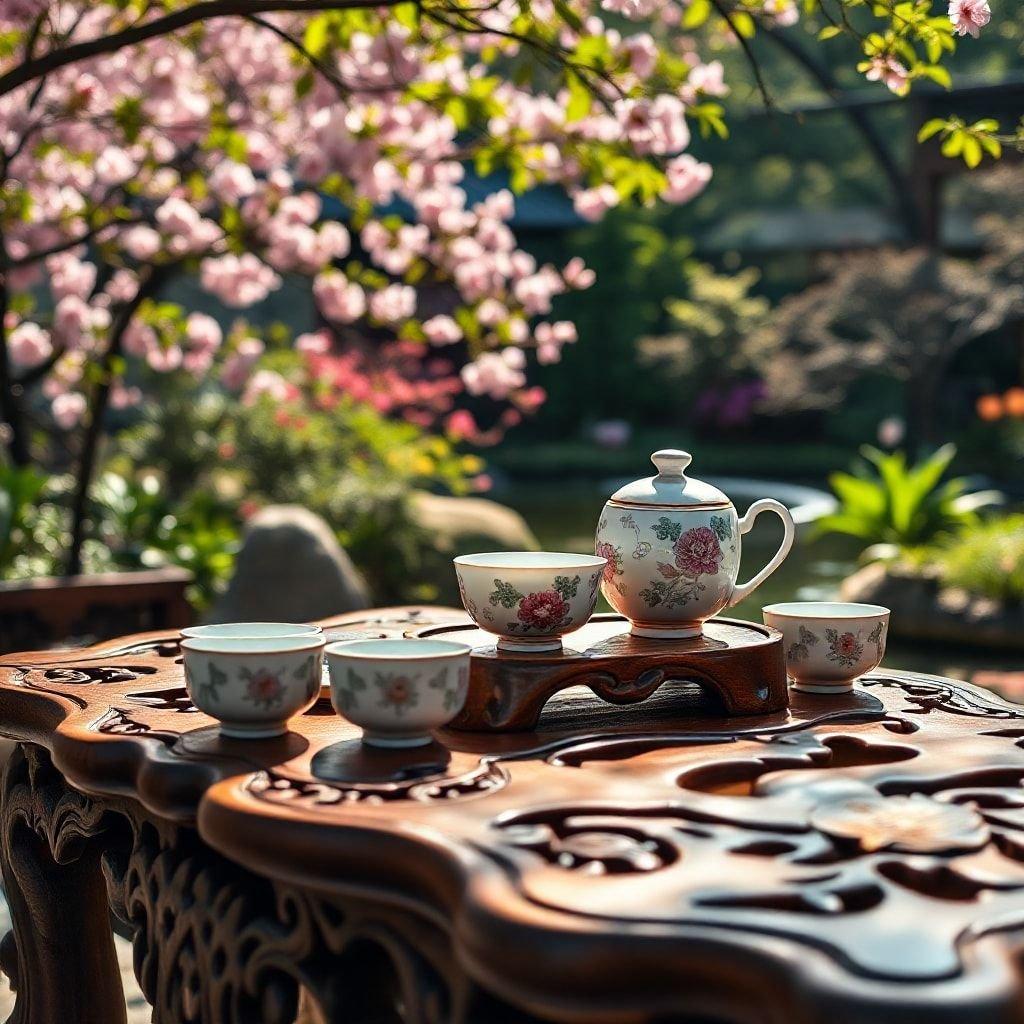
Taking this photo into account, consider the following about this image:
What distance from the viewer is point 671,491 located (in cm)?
221

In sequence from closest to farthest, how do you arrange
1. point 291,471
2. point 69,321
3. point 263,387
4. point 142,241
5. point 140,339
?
point 142,241, point 69,321, point 140,339, point 263,387, point 291,471

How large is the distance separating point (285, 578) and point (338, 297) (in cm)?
129

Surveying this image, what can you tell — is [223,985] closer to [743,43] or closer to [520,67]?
[743,43]

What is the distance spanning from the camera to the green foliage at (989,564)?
311 inches

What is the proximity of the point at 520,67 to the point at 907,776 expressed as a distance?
2318 millimetres

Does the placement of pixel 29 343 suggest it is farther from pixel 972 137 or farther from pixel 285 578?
pixel 972 137

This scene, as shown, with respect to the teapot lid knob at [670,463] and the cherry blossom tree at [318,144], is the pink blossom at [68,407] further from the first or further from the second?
the teapot lid knob at [670,463]

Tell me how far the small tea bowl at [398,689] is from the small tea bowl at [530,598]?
19cm

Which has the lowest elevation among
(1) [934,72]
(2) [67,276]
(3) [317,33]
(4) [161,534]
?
(4) [161,534]

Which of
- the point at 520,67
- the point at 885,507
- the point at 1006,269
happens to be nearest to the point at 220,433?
the point at 885,507

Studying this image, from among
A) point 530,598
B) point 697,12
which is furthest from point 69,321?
point 530,598

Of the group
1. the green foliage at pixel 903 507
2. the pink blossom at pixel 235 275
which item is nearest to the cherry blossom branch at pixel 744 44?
the pink blossom at pixel 235 275

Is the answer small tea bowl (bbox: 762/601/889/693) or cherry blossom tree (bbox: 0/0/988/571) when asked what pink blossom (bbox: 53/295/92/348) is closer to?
cherry blossom tree (bbox: 0/0/988/571)

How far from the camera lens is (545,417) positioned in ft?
67.8
